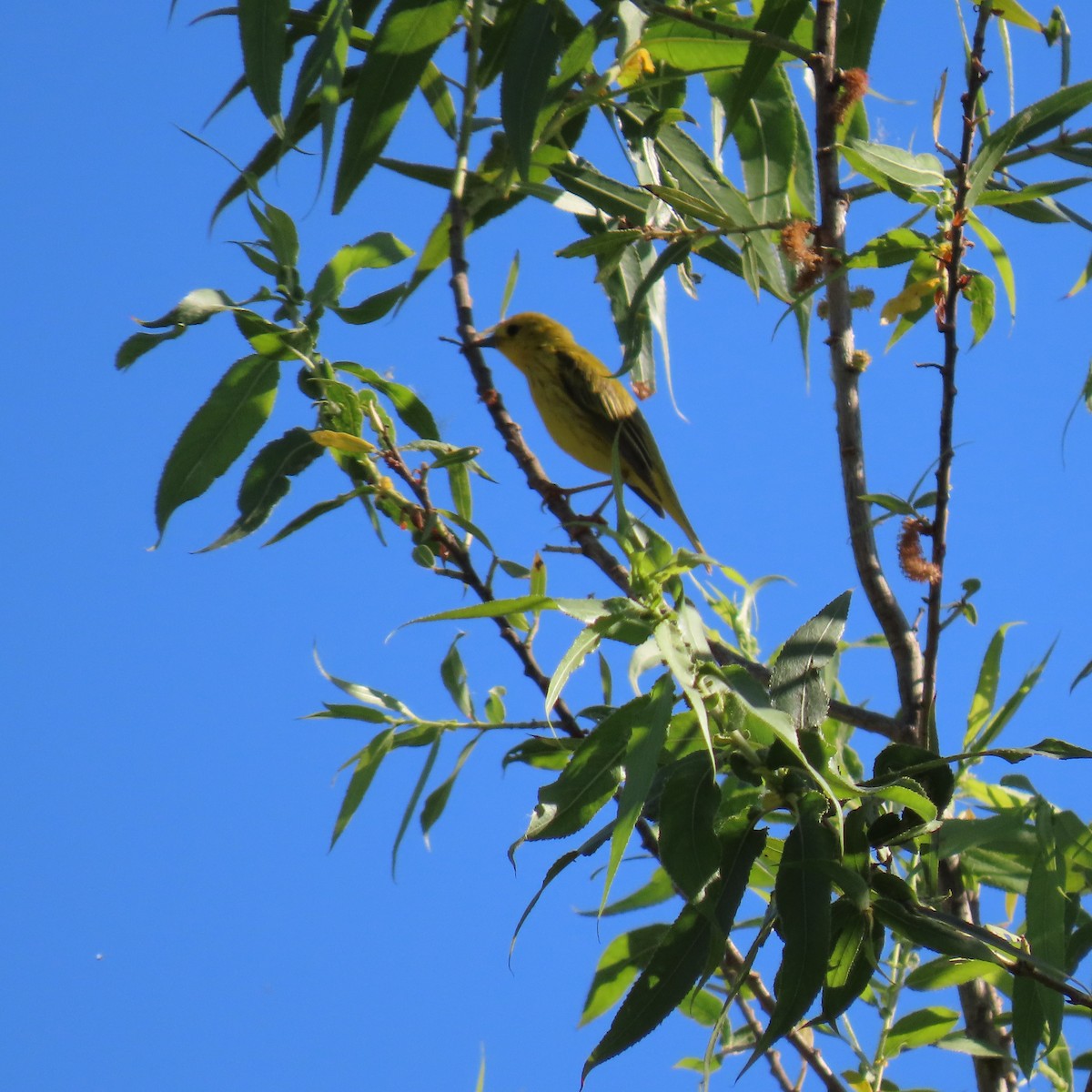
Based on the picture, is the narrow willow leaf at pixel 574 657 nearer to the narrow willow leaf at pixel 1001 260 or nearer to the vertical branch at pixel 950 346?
the vertical branch at pixel 950 346

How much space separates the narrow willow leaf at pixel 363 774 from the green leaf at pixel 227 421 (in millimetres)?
485

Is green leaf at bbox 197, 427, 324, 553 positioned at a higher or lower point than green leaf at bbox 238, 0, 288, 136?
lower

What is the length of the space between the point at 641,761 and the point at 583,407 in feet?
10.5

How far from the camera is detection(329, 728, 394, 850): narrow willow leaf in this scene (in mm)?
2074

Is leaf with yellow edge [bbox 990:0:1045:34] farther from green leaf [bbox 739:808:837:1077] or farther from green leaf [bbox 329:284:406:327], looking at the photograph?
green leaf [bbox 739:808:837:1077]

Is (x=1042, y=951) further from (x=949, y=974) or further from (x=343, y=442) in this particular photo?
(x=343, y=442)

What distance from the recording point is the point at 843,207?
6.83 feet

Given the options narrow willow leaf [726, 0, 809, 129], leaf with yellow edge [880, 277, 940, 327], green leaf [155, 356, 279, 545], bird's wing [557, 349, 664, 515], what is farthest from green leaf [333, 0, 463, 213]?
bird's wing [557, 349, 664, 515]

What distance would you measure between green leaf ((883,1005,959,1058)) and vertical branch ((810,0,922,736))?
552 mm

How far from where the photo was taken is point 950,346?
1702 millimetres

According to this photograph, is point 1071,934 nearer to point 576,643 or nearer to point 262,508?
point 576,643

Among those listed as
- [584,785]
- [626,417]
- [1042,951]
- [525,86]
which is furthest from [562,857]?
[626,417]

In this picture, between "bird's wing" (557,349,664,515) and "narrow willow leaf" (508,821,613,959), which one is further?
"bird's wing" (557,349,664,515)

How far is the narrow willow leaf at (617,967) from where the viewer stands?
2.10m
